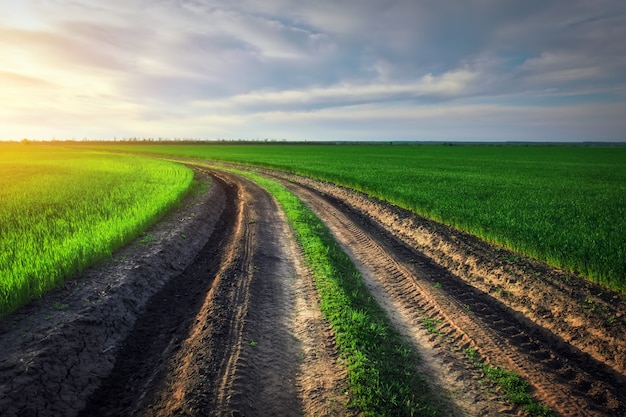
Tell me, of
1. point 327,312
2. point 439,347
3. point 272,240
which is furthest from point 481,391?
point 272,240

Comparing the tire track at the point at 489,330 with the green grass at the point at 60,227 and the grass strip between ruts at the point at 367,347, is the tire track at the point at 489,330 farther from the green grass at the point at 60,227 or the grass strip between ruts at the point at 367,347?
the green grass at the point at 60,227

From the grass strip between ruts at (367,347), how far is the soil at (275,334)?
232mm

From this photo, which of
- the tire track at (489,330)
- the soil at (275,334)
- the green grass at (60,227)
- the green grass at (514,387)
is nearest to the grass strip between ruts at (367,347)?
the soil at (275,334)

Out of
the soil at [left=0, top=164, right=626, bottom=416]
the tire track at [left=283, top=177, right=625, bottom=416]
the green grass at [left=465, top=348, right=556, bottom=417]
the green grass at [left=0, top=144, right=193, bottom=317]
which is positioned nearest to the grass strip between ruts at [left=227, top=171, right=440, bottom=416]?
the soil at [left=0, top=164, right=626, bottom=416]

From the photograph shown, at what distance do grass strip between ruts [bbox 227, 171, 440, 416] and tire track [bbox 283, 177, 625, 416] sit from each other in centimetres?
70

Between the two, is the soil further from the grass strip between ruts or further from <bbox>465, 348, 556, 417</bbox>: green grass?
the grass strip between ruts

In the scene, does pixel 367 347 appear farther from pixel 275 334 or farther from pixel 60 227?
pixel 60 227

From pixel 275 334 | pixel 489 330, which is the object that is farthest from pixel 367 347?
pixel 489 330

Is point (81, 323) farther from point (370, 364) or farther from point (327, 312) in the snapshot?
point (370, 364)

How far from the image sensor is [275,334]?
614cm

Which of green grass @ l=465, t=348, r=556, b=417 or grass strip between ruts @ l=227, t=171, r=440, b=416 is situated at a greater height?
grass strip between ruts @ l=227, t=171, r=440, b=416

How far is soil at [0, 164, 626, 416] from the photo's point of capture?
4586 millimetres

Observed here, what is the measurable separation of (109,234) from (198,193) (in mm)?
10908

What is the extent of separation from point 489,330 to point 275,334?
3960 mm
